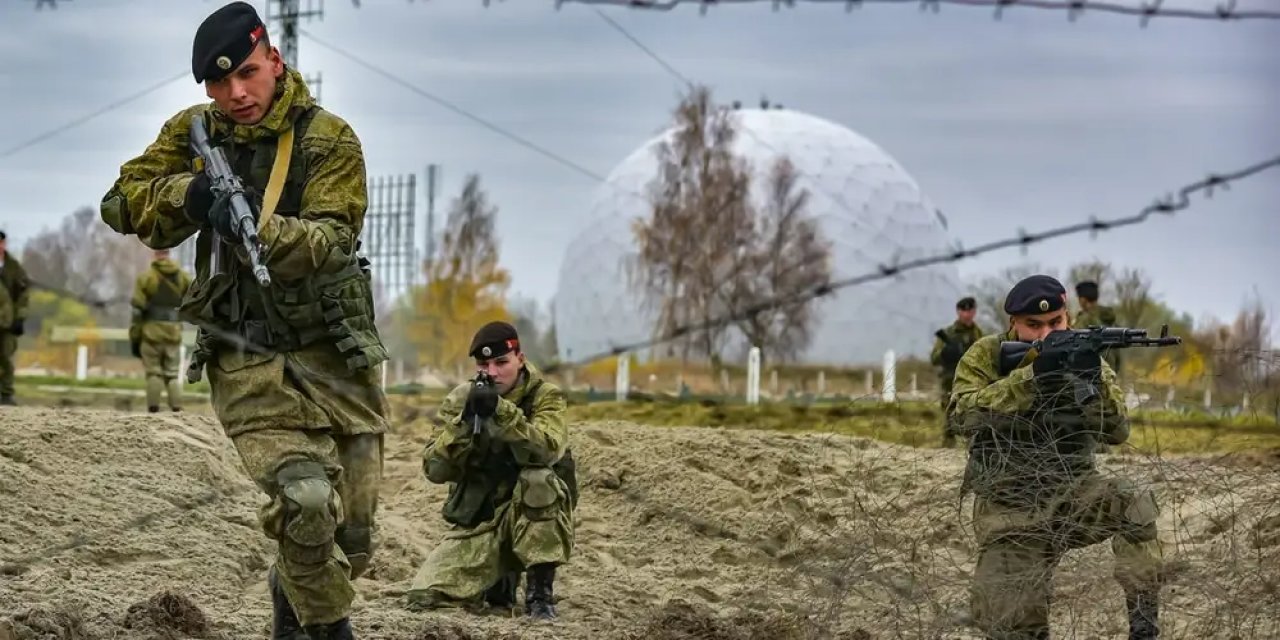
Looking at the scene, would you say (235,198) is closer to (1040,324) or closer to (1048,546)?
(1048,546)

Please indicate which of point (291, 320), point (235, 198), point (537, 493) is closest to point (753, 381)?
point (537, 493)

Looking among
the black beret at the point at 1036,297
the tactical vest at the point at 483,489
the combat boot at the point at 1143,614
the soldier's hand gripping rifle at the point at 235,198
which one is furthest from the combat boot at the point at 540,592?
the combat boot at the point at 1143,614

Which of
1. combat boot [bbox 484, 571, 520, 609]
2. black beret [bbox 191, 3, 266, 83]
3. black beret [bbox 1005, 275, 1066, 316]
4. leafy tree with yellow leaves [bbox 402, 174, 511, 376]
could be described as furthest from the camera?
leafy tree with yellow leaves [bbox 402, 174, 511, 376]

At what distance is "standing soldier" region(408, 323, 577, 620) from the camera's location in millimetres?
8711

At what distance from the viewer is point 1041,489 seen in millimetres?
6184

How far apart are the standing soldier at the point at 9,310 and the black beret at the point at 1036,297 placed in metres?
10.4

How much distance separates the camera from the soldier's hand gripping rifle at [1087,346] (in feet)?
21.2

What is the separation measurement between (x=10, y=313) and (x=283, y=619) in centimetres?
985

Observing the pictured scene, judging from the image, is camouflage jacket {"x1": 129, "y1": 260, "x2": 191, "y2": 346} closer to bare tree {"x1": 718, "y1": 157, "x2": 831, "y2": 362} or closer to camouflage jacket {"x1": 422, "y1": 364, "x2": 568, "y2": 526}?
bare tree {"x1": 718, "y1": 157, "x2": 831, "y2": 362}

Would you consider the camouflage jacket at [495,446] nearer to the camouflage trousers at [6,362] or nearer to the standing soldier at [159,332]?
the standing soldier at [159,332]

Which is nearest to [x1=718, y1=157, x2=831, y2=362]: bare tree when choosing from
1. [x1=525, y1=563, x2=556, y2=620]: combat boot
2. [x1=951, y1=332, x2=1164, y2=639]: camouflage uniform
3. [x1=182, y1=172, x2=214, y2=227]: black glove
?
[x1=525, y1=563, x2=556, y2=620]: combat boot

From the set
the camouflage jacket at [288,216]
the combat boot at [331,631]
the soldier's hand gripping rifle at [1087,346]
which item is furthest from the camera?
the soldier's hand gripping rifle at [1087,346]

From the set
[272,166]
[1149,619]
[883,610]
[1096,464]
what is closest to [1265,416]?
[1096,464]

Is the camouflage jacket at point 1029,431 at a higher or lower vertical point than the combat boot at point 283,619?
higher
